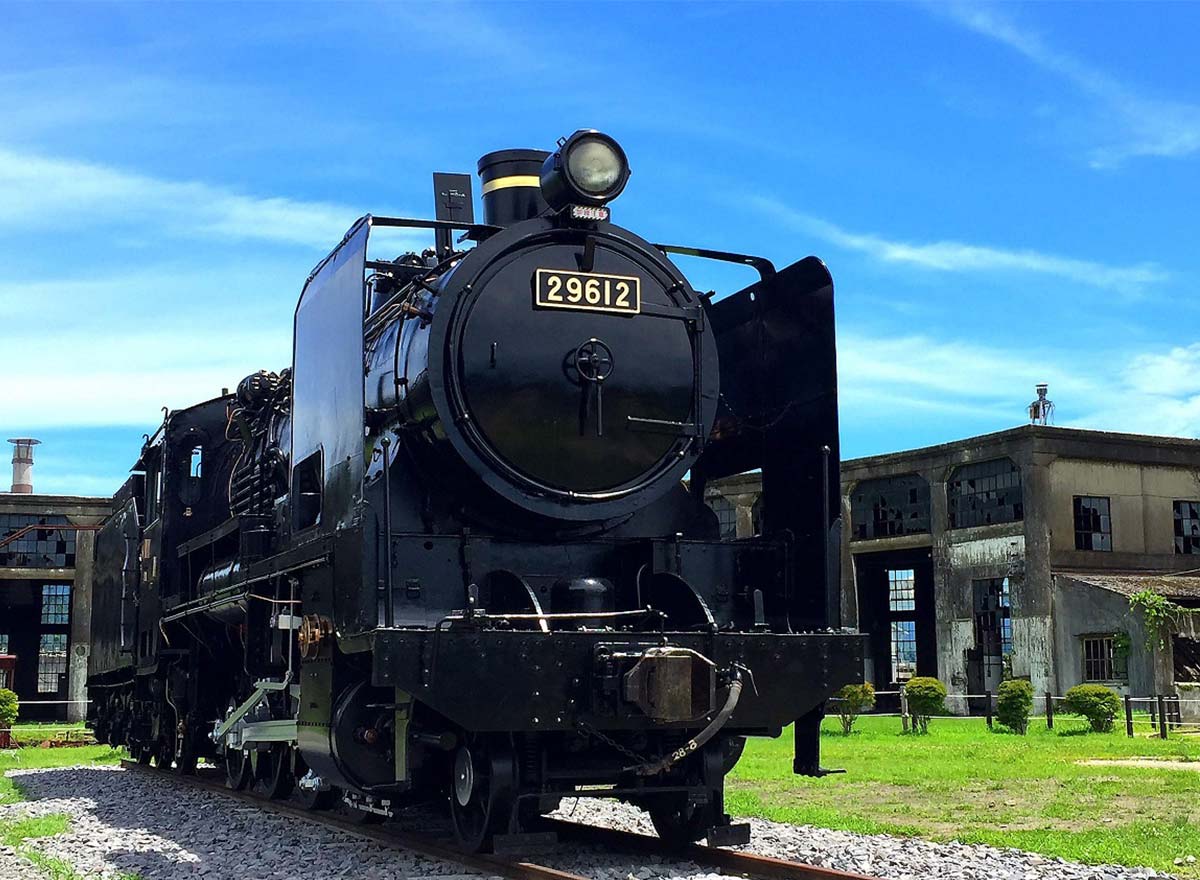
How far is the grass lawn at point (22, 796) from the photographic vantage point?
7.62 metres

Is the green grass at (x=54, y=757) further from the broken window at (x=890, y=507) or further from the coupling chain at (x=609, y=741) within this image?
the broken window at (x=890, y=507)

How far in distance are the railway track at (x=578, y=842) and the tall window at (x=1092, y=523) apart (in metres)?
23.3

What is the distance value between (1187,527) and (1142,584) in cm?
384

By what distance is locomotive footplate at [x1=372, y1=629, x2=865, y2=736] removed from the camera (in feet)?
21.2

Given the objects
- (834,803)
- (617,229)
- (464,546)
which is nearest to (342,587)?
(464,546)

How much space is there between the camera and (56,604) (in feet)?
128

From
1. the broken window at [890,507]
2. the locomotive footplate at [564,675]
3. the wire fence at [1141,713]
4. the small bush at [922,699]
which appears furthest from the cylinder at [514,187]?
the broken window at [890,507]

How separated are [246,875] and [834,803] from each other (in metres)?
5.56

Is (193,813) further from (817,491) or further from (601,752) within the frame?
(817,491)

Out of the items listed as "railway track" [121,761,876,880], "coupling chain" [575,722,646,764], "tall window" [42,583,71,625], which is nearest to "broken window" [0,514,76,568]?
"tall window" [42,583,71,625]

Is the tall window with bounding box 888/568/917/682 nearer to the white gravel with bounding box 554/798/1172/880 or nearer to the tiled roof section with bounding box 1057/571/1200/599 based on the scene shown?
the tiled roof section with bounding box 1057/571/1200/599

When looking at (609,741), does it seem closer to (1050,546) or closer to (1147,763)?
(1147,763)

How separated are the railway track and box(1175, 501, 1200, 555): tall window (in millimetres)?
26053

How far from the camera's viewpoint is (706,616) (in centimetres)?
730
